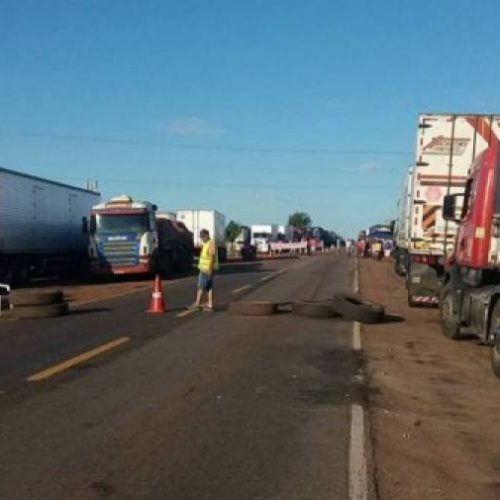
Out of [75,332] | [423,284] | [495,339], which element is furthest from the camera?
[423,284]

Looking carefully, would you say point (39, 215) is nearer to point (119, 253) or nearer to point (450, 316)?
point (119, 253)

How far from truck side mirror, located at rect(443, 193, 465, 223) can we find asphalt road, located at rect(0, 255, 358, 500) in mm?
2766

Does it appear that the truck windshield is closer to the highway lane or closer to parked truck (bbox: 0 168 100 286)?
parked truck (bbox: 0 168 100 286)

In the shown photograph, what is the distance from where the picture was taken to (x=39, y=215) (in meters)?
34.6

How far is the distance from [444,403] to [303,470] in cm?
314

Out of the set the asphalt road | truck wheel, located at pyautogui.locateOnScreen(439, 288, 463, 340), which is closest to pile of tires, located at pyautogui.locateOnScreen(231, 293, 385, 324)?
truck wheel, located at pyautogui.locateOnScreen(439, 288, 463, 340)

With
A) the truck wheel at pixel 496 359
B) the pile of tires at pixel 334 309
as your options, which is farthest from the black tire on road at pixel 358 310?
the truck wheel at pixel 496 359

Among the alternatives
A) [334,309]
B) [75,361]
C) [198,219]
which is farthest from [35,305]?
[198,219]

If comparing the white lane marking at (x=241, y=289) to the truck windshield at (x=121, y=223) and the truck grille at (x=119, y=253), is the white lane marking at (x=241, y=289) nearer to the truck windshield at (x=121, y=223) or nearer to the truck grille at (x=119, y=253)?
the truck grille at (x=119, y=253)

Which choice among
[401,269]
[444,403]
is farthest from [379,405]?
[401,269]

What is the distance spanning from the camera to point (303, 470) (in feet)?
20.9

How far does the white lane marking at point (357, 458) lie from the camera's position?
588cm

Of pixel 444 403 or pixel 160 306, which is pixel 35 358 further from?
pixel 160 306

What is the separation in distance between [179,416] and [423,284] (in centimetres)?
1252
